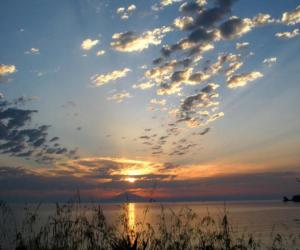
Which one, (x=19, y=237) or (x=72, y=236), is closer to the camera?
(x=19, y=237)

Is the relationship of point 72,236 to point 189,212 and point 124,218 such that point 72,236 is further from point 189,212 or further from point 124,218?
point 189,212

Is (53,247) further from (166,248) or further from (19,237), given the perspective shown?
(166,248)

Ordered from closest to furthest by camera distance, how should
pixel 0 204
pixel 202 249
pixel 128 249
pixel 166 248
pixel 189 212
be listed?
pixel 128 249 < pixel 0 204 < pixel 202 249 < pixel 166 248 < pixel 189 212

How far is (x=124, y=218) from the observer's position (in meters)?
14.1

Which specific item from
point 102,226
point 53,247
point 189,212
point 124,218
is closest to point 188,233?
point 189,212

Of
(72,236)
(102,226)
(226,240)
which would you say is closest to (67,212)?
(72,236)

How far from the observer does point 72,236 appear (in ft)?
46.1

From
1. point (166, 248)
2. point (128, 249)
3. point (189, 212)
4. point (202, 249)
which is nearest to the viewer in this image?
point (128, 249)

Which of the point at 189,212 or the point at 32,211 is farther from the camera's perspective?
the point at 189,212

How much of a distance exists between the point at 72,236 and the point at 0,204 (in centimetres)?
301

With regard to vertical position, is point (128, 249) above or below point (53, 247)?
above

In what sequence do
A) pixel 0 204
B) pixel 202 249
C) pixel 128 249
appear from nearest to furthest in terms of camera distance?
1. pixel 128 249
2. pixel 0 204
3. pixel 202 249

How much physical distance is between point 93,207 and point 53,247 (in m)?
2.25

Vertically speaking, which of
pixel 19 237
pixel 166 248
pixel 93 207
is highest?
pixel 93 207
